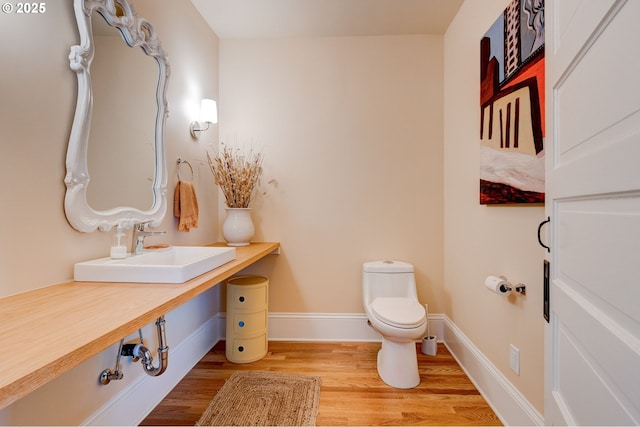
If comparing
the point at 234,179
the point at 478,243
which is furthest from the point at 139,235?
the point at 478,243

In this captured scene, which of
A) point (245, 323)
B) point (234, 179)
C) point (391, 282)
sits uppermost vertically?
point (234, 179)

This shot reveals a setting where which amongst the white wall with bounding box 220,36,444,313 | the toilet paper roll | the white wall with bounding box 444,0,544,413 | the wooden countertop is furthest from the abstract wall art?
the wooden countertop

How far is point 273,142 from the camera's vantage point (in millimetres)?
2461

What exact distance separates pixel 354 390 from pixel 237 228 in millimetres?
1337

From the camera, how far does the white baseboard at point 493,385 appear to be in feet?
4.43

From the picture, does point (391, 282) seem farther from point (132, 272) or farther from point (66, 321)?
point (66, 321)

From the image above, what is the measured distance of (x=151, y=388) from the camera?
1602 millimetres

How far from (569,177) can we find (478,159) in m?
1.17

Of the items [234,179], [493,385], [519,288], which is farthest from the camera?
[234,179]

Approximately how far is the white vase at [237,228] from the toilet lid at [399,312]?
106 cm

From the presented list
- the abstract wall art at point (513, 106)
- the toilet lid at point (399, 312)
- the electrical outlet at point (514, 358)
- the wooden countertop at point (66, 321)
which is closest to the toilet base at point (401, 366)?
the toilet lid at point (399, 312)

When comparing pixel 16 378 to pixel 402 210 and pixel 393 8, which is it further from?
pixel 393 8

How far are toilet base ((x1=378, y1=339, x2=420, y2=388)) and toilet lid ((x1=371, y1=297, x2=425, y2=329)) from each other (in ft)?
0.53

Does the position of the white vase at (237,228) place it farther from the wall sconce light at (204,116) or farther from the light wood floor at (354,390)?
the light wood floor at (354,390)
